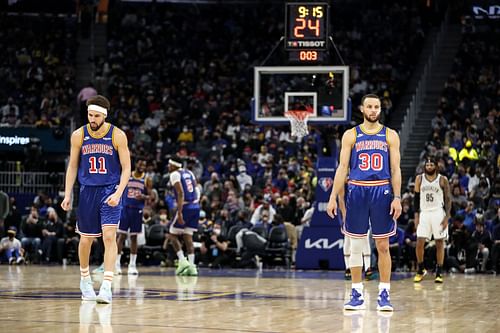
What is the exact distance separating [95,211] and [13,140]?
1758 cm

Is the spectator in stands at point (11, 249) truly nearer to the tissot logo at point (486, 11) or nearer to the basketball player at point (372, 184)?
the basketball player at point (372, 184)

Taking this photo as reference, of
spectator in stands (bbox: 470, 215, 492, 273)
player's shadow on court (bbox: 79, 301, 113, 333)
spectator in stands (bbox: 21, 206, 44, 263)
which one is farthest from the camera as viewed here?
spectator in stands (bbox: 21, 206, 44, 263)

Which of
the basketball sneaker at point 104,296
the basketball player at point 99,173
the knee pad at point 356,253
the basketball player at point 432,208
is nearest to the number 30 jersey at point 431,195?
the basketball player at point 432,208

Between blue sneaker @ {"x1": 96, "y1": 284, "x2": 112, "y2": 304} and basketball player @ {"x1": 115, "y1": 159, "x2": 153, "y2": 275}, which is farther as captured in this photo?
basketball player @ {"x1": 115, "y1": 159, "x2": 153, "y2": 275}

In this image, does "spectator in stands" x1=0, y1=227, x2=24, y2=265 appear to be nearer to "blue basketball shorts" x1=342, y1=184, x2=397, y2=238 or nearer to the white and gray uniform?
the white and gray uniform

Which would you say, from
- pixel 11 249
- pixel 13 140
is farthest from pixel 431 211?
pixel 13 140

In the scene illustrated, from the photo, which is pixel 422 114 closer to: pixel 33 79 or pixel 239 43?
pixel 239 43

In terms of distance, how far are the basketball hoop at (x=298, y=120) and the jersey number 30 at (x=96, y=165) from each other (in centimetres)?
943

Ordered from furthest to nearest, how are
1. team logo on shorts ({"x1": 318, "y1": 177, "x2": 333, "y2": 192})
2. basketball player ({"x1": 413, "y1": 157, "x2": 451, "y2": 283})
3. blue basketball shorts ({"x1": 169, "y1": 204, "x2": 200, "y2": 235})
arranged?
team logo on shorts ({"x1": 318, "y1": 177, "x2": 333, "y2": 192})
blue basketball shorts ({"x1": 169, "y1": 204, "x2": 200, "y2": 235})
basketball player ({"x1": 413, "y1": 157, "x2": 451, "y2": 283})

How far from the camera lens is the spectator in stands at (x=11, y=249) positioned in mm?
20281

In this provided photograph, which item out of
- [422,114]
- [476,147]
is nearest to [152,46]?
[422,114]

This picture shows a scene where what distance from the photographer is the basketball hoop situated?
19.2m

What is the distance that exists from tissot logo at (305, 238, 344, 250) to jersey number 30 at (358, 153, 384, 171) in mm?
8806

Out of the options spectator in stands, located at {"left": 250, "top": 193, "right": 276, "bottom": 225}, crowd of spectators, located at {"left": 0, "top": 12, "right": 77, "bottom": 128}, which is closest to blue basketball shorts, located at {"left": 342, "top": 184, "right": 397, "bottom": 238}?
spectator in stands, located at {"left": 250, "top": 193, "right": 276, "bottom": 225}
